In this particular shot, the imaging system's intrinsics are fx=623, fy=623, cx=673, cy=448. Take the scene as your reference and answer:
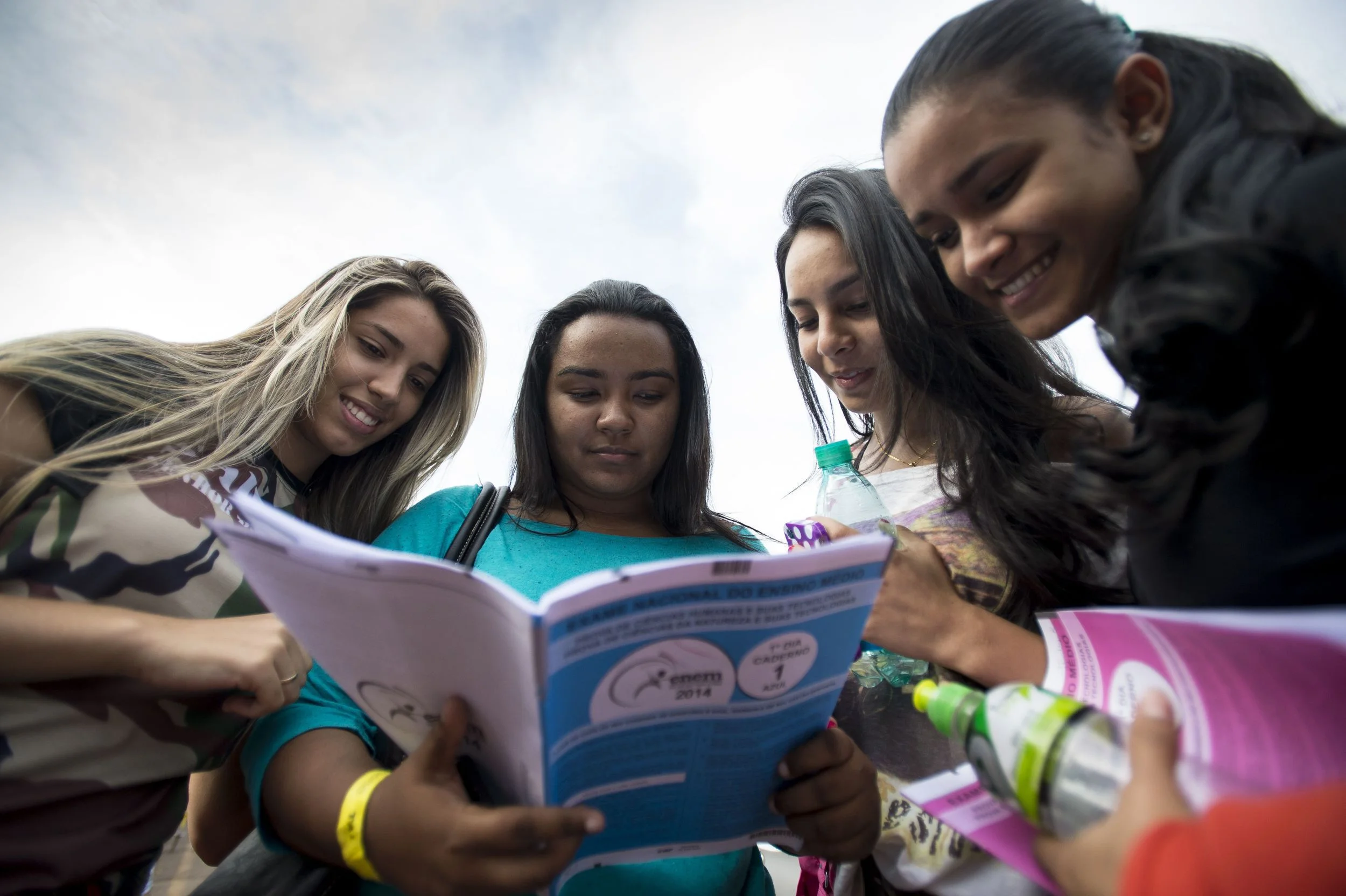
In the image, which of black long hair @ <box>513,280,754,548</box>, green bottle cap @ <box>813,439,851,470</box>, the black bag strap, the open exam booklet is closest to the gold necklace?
green bottle cap @ <box>813,439,851,470</box>

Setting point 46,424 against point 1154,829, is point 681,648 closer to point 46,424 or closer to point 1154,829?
point 1154,829

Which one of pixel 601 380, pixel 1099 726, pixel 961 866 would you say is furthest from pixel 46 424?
pixel 961 866

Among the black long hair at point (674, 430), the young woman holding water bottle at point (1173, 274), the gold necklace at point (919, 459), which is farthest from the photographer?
the black long hair at point (674, 430)

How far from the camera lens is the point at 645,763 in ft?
2.13

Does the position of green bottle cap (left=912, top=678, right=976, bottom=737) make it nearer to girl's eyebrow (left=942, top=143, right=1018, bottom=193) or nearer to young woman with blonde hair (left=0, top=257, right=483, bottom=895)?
girl's eyebrow (left=942, top=143, right=1018, bottom=193)

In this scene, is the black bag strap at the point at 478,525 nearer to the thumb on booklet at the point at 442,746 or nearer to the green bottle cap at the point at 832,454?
the thumb on booklet at the point at 442,746

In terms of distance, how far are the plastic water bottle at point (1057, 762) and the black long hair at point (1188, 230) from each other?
27 centimetres

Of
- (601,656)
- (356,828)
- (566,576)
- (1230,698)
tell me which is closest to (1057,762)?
(1230,698)

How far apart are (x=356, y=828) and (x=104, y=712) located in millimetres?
475

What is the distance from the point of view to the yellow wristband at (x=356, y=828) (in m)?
0.62

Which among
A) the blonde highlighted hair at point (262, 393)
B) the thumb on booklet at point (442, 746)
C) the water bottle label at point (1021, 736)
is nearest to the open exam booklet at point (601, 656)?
the thumb on booklet at point (442, 746)

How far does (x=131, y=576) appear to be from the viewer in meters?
0.88

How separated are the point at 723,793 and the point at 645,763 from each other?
0.41ft

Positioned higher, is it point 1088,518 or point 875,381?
point 875,381
